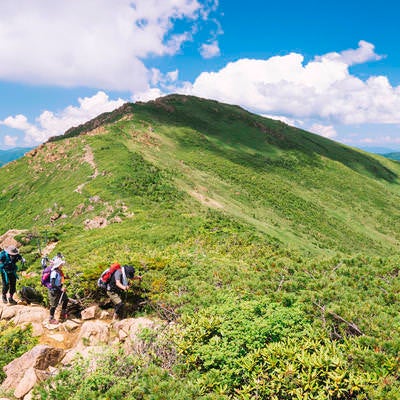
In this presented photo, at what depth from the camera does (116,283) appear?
12445 mm

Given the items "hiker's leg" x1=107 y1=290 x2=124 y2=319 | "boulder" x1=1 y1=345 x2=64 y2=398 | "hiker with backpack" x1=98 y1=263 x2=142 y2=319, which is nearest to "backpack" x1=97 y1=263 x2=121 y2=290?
"hiker with backpack" x1=98 y1=263 x2=142 y2=319

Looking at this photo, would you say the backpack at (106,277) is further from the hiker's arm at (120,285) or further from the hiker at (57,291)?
the hiker at (57,291)

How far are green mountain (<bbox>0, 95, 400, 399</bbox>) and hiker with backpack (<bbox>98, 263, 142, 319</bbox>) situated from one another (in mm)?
754

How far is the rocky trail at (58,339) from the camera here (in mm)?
8648

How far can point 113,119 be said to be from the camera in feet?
225

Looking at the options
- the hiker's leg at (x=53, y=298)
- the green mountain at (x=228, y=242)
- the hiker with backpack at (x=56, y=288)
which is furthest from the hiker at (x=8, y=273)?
the hiker's leg at (x=53, y=298)

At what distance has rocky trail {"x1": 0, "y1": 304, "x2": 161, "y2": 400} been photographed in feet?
28.4

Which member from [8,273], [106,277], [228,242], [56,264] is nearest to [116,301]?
[106,277]

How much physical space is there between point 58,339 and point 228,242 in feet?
46.7

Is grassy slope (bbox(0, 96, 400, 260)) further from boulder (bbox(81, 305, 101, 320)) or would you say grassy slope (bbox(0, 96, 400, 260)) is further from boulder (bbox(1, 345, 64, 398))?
boulder (bbox(1, 345, 64, 398))

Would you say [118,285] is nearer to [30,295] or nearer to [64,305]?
[64,305]

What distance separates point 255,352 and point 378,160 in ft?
372

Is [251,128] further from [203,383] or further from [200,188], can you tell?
[203,383]

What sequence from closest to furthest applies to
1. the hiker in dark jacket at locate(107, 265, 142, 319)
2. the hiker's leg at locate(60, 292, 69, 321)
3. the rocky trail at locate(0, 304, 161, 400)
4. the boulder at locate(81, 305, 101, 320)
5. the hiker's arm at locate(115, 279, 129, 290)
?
the rocky trail at locate(0, 304, 161, 400) → the hiker's arm at locate(115, 279, 129, 290) → the hiker in dark jacket at locate(107, 265, 142, 319) → the boulder at locate(81, 305, 101, 320) → the hiker's leg at locate(60, 292, 69, 321)
